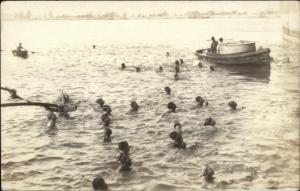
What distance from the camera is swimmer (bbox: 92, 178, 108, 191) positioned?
33.9 feet

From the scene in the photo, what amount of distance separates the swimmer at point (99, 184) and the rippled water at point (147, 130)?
361 millimetres

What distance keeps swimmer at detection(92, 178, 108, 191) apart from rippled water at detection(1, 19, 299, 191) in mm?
361

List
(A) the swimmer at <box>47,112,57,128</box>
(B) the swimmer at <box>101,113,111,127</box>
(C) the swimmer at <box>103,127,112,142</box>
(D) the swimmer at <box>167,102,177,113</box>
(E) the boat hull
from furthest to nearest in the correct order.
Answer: (E) the boat hull, (D) the swimmer at <box>167,102,177,113</box>, (B) the swimmer at <box>101,113,111,127</box>, (A) the swimmer at <box>47,112,57,128</box>, (C) the swimmer at <box>103,127,112,142</box>

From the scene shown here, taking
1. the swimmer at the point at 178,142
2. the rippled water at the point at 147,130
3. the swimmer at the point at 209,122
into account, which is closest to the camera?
the rippled water at the point at 147,130

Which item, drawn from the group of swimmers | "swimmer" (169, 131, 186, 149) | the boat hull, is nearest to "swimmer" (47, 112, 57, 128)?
the group of swimmers

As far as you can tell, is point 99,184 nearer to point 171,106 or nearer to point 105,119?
point 105,119

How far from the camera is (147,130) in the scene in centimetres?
1527

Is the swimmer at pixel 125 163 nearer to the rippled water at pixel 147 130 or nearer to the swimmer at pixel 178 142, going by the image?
the rippled water at pixel 147 130

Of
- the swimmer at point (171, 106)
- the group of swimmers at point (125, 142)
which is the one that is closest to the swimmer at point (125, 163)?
the group of swimmers at point (125, 142)

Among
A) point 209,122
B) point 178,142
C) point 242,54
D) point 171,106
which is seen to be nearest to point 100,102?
point 171,106

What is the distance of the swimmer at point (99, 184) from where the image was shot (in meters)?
10.3

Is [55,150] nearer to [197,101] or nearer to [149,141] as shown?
[149,141]

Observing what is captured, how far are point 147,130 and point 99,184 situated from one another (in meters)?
5.13

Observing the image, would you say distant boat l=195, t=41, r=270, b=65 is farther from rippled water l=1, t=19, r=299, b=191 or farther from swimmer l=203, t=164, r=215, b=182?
swimmer l=203, t=164, r=215, b=182
